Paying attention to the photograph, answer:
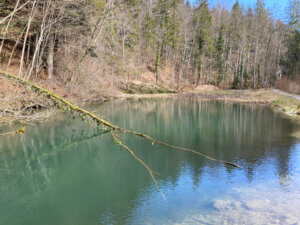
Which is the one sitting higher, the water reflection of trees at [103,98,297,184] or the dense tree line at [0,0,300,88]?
the dense tree line at [0,0,300,88]

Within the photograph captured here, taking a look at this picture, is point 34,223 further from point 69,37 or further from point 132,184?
point 69,37

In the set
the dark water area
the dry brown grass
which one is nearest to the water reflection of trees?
the dark water area

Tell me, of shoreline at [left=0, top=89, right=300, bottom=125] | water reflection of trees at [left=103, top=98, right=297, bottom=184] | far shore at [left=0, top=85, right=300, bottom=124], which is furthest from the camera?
far shore at [left=0, top=85, right=300, bottom=124]

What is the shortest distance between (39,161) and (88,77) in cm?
1014

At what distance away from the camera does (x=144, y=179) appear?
8.73m

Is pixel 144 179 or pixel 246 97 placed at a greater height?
pixel 246 97

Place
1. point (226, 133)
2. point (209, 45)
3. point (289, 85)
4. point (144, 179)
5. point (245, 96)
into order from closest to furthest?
point (144, 179)
point (226, 133)
point (245, 96)
point (289, 85)
point (209, 45)

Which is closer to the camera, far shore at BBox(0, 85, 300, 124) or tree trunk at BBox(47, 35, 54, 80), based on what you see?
tree trunk at BBox(47, 35, 54, 80)

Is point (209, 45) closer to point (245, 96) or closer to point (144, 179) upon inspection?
point (245, 96)

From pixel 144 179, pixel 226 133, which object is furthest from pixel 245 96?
pixel 144 179

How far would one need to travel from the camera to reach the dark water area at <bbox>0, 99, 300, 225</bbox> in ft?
21.9

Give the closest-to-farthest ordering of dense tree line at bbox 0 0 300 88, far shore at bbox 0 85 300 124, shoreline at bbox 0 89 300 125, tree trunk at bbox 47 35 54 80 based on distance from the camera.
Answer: tree trunk at bbox 47 35 54 80 → shoreline at bbox 0 89 300 125 → far shore at bbox 0 85 300 124 → dense tree line at bbox 0 0 300 88

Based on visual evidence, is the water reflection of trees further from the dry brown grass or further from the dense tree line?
the dry brown grass

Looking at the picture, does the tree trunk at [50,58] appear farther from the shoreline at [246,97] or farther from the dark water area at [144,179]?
the shoreline at [246,97]
